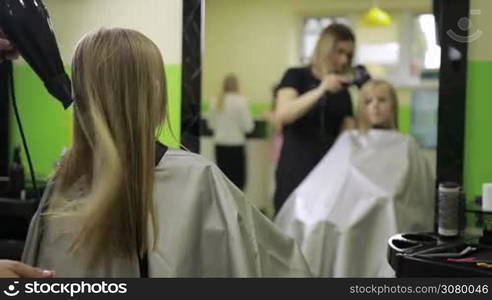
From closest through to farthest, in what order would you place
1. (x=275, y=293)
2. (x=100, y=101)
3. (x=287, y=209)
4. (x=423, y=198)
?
1. (x=100, y=101)
2. (x=275, y=293)
3. (x=423, y=198)
4. (x=287, y=209)

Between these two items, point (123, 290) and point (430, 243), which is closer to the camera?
point (123, 290)

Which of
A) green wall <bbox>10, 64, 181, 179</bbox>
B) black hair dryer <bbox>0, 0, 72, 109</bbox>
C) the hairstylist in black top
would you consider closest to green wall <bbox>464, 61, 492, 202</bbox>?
the hairstylist in black top

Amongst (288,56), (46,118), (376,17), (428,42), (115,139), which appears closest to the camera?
(115,139)

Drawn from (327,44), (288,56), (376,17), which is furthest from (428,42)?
(288,56)

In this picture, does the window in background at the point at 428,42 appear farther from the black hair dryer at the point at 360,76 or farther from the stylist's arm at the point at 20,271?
the stylist's arm at the point at 20,271

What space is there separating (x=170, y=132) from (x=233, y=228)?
10.7 inches

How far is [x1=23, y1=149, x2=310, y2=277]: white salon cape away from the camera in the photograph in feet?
4.60

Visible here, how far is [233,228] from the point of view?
4.64ft

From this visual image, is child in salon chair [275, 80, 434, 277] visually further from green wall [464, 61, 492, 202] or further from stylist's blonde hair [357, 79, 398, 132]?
green wall [464, 61, 492, 202]

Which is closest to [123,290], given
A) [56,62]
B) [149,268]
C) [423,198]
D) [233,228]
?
[149,268]

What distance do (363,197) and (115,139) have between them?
87 cm

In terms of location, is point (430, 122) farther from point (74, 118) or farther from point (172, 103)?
point (74, 118)

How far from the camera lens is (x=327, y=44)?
1827mm

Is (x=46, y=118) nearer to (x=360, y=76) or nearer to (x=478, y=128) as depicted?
(x=360, y=76)
